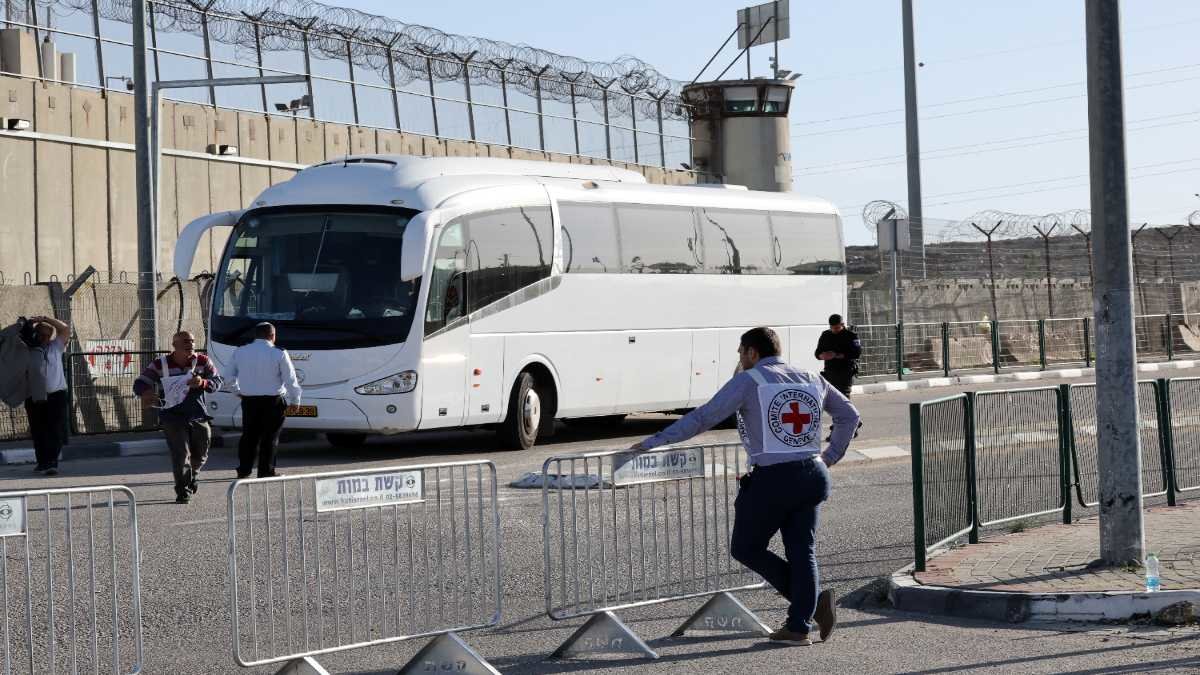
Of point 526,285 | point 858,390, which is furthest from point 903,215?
point 526,285

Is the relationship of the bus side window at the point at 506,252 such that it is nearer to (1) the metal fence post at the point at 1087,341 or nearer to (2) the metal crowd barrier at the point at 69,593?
(2) the metal crowd barrier at the point at 69,593

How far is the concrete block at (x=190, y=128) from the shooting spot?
104 ft

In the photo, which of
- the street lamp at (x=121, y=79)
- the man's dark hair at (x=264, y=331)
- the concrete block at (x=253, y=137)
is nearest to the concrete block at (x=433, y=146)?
the concrete block at (x=253, y=137)

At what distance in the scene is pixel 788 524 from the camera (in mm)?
8703

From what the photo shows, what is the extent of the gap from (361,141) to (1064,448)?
2559cm

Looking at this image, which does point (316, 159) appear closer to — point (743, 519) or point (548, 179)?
point (548, 179)

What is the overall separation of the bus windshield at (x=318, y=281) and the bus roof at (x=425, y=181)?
0.64 ft

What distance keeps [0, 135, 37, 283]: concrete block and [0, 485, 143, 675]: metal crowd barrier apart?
49.8 feet

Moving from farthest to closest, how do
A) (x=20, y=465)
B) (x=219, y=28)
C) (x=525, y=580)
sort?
(x=219, y=28) → (x=20, y=465) → (x=525, y=580)

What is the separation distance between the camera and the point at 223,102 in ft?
109

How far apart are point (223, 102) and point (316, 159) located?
2873 mm

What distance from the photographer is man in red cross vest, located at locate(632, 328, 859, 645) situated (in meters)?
8.59

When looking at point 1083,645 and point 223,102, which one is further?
point 223,102

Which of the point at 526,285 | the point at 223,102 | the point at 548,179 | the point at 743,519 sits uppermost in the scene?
the point at 223,102
